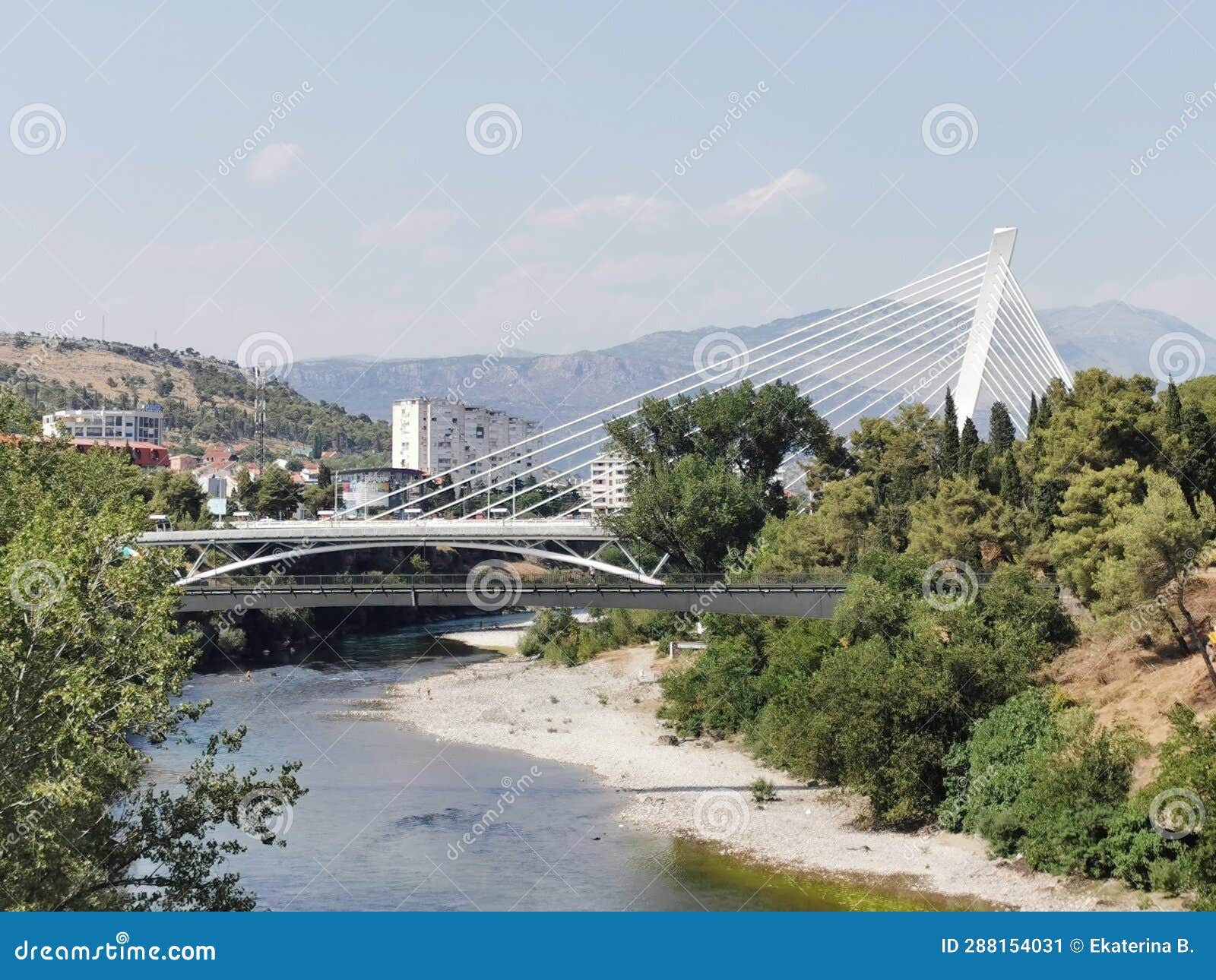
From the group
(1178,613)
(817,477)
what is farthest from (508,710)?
(1178,613)

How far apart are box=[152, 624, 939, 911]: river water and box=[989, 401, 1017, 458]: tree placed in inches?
687

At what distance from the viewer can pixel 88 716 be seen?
49.6 feet

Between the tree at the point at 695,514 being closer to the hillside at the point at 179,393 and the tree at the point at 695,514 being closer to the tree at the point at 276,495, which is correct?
the tree at the point at 276,495

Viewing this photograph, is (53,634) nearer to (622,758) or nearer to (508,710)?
(622,758)

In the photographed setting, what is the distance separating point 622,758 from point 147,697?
21.9 m

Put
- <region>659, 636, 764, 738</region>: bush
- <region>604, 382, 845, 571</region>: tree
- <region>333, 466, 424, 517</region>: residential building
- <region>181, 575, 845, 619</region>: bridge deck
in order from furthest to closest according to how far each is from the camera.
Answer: <region>333, 466, 424, 517</region>: residential building, <region>604, 382, 845, 571</region>: tree, <region>659, 636, 764, 738</region>: bush, <region>181, 575, 845, 619</region>: bridge deck

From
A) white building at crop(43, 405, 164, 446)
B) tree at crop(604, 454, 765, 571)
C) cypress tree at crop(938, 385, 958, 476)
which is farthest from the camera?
white building at crop(43, 405, 164, 446)

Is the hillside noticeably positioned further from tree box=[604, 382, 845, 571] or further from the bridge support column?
the bridge support column

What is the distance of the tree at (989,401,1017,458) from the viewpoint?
45094mm

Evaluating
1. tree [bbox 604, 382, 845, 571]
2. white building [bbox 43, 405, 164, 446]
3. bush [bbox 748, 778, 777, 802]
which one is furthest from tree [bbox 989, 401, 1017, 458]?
white building [bbox 43, 405, 164, 446]

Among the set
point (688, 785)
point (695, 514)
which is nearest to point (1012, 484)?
point (688, 785)

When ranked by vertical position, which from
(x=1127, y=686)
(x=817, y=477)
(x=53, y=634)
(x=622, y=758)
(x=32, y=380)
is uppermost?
(x=32, y=380)

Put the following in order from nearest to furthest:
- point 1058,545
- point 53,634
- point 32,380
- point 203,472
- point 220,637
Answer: point 53,634 < point 1058,545 < point 220,637 < point 203,472 < point 32,380

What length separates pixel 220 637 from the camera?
195ft
